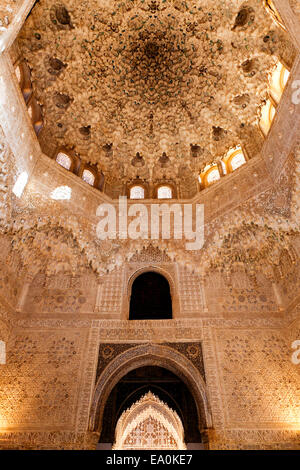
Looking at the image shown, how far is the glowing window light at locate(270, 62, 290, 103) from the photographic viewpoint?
23.5 ft

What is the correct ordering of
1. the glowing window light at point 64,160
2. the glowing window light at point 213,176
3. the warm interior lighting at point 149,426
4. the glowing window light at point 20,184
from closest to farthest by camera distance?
the glowing window light at point 20,184 < the glowing window light at point 64,160 < the glowing window light at point 213,176 < the warm interior lighting at point 149,426

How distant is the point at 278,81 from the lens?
745cm

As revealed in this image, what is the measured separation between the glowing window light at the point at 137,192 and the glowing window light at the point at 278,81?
456 cm

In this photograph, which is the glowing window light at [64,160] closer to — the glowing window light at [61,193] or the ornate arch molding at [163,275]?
the glowing window light at [61,193]

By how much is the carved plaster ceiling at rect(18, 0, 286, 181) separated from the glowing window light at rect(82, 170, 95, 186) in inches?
14.8

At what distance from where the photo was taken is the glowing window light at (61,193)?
7750 millimetres

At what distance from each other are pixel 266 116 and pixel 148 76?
371cm

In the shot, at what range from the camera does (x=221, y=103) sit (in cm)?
869

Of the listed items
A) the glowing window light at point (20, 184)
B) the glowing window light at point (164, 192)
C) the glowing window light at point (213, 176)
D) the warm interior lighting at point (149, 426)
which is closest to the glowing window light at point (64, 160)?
the glowing window light at point (20, 184)

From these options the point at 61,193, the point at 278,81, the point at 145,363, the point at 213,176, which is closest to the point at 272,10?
the point at 278,81

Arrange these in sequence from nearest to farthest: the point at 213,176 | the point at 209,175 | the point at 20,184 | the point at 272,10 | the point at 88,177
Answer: the point at 272,10
the point at 20,184
the point at 88,177
the point at 213,176
the point at 209,175

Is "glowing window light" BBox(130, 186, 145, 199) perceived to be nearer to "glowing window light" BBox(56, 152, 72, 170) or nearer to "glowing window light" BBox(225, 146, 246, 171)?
"glowing window light" BBox(56, 152, 72, 170)

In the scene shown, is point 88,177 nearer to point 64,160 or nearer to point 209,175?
point 64,160
